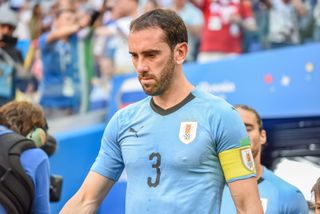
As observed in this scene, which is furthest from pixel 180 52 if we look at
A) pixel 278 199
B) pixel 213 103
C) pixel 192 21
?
pixel 192 21

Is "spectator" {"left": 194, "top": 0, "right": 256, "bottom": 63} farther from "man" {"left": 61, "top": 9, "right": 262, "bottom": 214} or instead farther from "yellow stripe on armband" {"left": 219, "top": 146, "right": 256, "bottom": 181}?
"yellow stripe on armband" {"left": 219, "top": 146, "right": 256, "bottom": 181}

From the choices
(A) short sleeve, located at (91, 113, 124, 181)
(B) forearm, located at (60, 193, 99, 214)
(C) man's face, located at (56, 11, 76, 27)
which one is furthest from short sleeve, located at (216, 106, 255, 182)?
(C) man's face, located at (56, 11, 76, 27)

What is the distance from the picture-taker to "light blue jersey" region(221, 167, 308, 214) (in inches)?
212

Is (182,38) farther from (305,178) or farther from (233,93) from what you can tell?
(233,93)

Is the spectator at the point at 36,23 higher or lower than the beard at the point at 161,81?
higher

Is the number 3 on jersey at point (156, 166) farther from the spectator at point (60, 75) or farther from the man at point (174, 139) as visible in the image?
the spectator at point (60, 75)

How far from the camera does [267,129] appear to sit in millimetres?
8570

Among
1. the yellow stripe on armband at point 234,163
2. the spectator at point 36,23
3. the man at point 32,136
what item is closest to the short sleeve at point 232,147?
the yellow stripe on armband at point 234,163

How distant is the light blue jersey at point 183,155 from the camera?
3984mm

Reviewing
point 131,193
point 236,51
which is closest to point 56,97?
point 236,51

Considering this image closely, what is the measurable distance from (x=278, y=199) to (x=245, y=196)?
1.49 meters

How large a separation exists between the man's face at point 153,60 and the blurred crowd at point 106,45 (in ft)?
20.6

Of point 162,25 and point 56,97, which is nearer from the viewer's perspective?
point 162,25

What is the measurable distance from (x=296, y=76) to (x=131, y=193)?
4.65 meters
